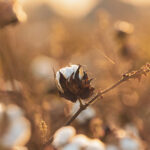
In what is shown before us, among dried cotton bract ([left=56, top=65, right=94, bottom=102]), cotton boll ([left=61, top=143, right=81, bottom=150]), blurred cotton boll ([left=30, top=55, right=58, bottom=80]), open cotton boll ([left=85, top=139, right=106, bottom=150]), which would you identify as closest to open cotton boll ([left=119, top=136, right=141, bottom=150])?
open cotton boll ([left=85, top=139, right=106, bottom=150])

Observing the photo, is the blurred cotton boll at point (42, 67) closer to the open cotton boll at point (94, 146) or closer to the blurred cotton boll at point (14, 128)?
the blurred cotton boll at point (14, 128)

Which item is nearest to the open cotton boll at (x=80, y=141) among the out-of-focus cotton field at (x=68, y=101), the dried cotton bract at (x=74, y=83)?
the out-of-focus cotton field at (x=68, y=101)

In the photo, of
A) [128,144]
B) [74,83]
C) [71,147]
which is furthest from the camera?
[128,144]

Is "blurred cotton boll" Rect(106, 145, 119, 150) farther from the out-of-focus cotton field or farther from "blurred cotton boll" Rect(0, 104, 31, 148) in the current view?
"blurred cotton boll" Rect(0, 104, 31, 148)

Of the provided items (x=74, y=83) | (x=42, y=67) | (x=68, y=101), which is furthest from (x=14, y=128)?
(x=42, y=67)

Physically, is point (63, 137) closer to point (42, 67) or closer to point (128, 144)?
point (128, 144)

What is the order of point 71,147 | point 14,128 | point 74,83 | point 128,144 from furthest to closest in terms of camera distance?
point 14,128
point 128,144
point 71,147
point 74,83

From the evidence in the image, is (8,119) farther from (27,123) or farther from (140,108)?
(140,108)
